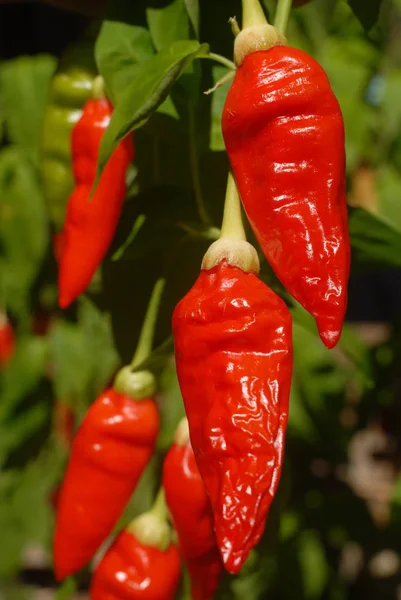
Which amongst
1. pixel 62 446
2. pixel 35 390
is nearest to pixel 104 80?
pixel 35 390

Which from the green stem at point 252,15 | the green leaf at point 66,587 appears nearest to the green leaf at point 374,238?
the green stem at point 252,15

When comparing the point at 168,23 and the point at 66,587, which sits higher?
the point at 168,23

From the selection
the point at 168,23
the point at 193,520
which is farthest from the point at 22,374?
the point at 168,23

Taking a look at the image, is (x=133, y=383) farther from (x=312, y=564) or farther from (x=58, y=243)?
(x=312, y=564)

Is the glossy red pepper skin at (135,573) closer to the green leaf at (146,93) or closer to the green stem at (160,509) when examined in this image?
the green stem at (160,509)

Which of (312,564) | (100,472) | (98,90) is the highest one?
(98,90)

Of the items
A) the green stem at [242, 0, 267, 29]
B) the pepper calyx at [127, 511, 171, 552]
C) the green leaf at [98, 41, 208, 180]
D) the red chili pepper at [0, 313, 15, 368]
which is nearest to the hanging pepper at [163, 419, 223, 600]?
the pepper calyx at [127, 511, 171, 552]

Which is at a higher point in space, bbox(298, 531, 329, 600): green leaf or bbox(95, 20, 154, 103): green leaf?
bbox(95, 20, 154, 103): green leaf

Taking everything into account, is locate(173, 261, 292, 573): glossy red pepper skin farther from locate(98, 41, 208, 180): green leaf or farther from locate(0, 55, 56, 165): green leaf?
locate(0, 55, 56, 165): green leaf
